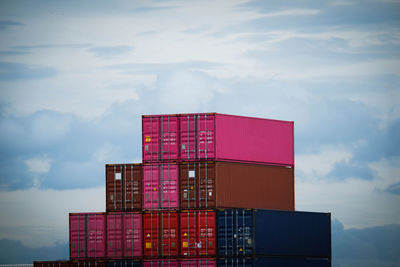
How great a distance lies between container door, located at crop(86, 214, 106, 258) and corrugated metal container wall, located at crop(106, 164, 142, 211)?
2.87ft

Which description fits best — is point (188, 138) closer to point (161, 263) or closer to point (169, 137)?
point (169, 137)

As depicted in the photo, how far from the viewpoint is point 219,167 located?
170 feet

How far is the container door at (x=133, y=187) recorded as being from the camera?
52656 millimetres

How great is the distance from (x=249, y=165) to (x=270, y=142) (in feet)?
8.20

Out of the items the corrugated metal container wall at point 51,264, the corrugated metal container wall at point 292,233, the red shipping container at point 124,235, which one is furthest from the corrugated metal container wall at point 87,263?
the corrugated metal container wall at point 292,233

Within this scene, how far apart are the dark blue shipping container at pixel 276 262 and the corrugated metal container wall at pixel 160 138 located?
6464 mm

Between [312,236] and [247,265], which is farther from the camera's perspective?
[312,236]

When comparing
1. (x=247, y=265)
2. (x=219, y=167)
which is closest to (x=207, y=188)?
(x=219, y=167)

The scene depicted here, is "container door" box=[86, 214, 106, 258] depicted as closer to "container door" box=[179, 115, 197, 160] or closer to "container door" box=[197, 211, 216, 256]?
"container door" box=[197, 211, 216, 256]

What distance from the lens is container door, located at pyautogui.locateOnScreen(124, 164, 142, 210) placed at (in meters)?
52.7

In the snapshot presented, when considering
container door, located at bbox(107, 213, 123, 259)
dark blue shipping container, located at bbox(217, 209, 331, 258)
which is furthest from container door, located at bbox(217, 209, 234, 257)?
container door, located at bbox(107, 213, 123, 259)

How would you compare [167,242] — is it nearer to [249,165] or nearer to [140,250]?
[140,250]

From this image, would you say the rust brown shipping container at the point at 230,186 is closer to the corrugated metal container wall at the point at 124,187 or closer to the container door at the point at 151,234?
the container door at the point at 151,234

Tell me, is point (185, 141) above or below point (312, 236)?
above
